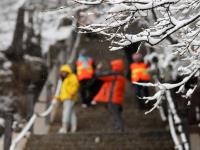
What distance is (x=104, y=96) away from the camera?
449 inches

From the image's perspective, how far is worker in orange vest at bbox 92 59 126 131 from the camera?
1116cm

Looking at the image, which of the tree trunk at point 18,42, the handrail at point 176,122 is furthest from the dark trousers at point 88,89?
the tree trunk at point 18,42

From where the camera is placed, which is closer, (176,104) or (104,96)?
(176,104)

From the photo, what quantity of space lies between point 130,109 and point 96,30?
854cm

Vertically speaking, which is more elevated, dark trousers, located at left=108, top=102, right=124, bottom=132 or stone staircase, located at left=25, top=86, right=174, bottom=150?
dark trousers, located at left=108, top=102, right=124, bottom=132

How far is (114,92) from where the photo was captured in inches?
443

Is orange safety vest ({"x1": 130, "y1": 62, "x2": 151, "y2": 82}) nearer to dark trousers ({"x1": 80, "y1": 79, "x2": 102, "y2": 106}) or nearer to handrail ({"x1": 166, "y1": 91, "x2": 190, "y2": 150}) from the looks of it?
dark trousers ({"x1": 80, "y1": 79, "x2": 102, "y2": 106})

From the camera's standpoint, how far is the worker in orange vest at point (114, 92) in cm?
1116

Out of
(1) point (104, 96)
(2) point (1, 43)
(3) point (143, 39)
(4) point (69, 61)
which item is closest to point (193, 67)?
(3) point (143, 39)

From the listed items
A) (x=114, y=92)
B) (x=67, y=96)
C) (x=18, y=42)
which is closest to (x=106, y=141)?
(x=114, y=92)

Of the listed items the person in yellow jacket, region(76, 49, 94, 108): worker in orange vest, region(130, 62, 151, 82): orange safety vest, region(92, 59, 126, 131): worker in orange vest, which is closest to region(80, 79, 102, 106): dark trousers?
region(76, 49, 94, 108): worker in orange vest

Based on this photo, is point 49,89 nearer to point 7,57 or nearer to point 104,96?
point 104,96

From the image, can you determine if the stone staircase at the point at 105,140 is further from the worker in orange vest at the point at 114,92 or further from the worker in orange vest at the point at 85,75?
the worker in orange vest at the point at 85,75

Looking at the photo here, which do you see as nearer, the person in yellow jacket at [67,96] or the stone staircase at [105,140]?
the stone staircase at [105,140]
